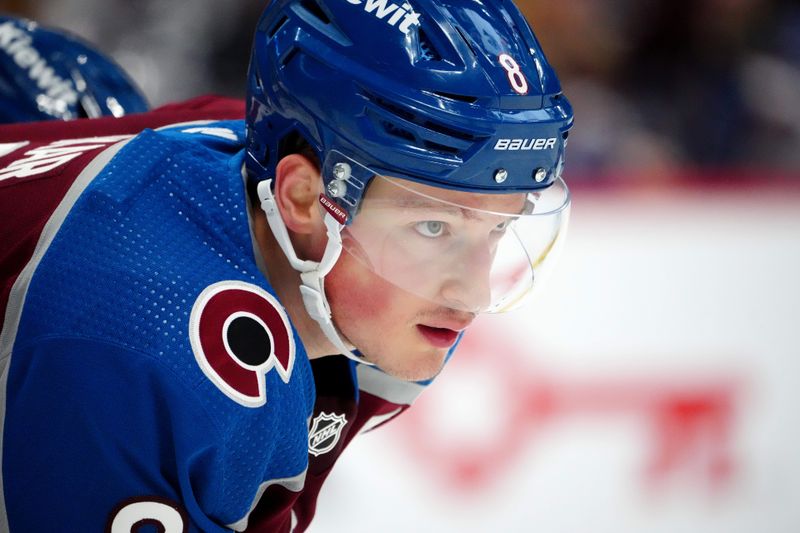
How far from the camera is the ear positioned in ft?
5.76

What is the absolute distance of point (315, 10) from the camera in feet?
5.78

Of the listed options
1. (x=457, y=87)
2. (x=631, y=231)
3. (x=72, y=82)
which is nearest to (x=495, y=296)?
(x=457, y=87)

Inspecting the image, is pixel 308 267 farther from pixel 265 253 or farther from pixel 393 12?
pixel 393 12

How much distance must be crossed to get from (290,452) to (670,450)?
173 cm

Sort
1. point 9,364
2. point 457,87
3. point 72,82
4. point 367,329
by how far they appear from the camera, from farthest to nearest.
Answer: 1. point 72,82
2. point 367,329
3. point 457,87
4. point 9,364

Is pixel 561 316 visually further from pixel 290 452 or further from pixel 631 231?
pixel 290 452

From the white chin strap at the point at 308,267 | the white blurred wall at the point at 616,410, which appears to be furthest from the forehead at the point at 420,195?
the white blurred wall at the point at 616,410

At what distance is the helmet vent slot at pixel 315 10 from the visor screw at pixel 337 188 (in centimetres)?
26

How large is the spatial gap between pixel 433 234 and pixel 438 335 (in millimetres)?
174

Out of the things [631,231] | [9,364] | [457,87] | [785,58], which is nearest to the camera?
[9,364]

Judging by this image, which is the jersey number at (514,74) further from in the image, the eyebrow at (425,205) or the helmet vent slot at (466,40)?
the eyebrow at (425,205)

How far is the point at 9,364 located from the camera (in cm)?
146

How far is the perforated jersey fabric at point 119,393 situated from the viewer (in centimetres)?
145

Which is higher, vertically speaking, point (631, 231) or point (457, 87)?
point (457, 87)
